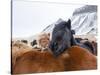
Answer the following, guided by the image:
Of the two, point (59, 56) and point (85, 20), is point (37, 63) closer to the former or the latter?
point (59, 56)

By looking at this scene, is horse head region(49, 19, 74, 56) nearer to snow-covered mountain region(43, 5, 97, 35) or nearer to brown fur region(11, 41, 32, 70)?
snow-covered mountain region(43, 5, 97, 35)

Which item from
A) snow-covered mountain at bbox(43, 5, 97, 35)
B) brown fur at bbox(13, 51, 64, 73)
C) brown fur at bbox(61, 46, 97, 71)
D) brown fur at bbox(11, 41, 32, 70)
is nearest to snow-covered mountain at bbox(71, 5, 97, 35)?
snow-covered mountain at bbox(43, 5, 97, 35)

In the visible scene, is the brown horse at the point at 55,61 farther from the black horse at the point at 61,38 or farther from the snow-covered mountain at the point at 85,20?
the snow-covered mountain at the point at 85,20

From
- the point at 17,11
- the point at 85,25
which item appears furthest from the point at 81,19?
the point at 17,11

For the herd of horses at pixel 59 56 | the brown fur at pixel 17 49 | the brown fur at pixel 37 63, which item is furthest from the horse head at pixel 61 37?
the brown fur at pixel 17 49

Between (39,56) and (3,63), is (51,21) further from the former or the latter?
(3,63)

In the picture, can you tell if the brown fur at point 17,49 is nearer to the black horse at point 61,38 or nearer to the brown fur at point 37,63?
the brown fur at point 37,63

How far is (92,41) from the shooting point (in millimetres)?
2320

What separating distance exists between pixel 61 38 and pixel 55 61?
0.27 meters

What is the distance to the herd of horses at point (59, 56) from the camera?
209 cm

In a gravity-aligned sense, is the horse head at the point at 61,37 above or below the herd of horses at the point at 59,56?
above

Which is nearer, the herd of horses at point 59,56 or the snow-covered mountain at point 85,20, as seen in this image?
the herd of horses at point 59,56

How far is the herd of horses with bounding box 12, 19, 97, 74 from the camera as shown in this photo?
2.09 metres

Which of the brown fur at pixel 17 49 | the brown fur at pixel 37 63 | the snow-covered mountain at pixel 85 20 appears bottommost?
the brown fur at pixel 37 63
